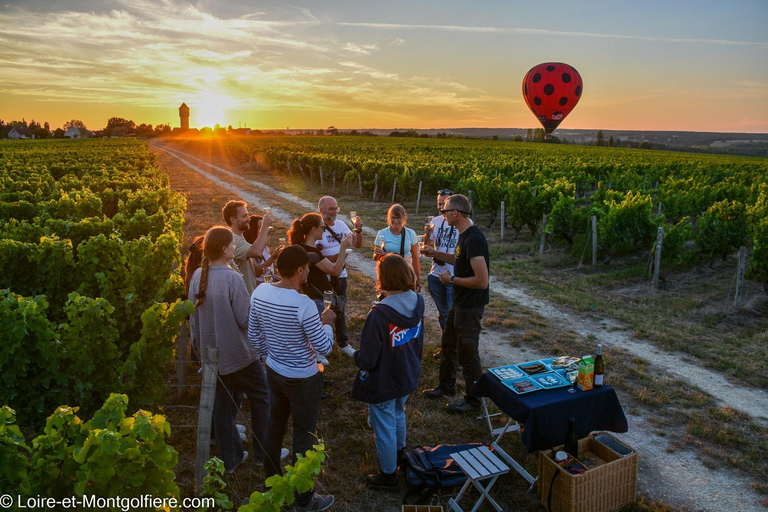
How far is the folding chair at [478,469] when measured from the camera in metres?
3.74

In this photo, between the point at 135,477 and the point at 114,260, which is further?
the point at 114,260

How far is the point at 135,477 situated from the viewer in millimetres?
2178

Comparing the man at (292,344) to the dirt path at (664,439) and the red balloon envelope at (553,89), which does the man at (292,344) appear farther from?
the red balloon envelope at (553,89)

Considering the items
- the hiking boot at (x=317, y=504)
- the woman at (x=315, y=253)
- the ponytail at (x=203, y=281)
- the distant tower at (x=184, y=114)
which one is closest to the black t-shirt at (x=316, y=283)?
the woman at (x=315, y=253)

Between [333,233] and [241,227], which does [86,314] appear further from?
[333,233]

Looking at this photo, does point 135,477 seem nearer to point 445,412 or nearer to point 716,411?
point 445,412

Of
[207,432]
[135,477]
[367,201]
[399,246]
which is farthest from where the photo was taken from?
[367,201]

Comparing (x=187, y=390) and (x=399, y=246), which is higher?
(x=399, y=246)

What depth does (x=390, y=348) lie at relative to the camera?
3783 mm

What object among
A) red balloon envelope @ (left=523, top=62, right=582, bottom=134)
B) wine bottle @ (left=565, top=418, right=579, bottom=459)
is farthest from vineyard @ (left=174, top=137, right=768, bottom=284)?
wine bottle @ (left=565, top=418, right=579, bottom=459)

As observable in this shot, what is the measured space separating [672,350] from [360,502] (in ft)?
17.3

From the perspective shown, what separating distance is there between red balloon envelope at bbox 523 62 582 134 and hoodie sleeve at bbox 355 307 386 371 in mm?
16459

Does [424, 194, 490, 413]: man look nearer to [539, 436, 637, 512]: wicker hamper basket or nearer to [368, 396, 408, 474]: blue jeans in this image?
[368, 396, 408, 474]: blue jeans

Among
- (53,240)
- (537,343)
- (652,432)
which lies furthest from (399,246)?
(53,240)
